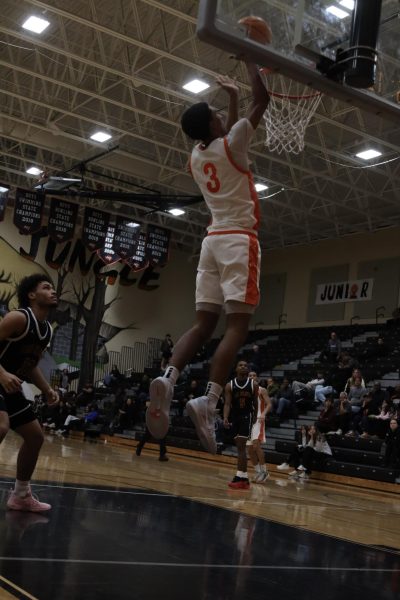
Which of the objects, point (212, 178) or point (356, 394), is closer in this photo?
point (212, 178)

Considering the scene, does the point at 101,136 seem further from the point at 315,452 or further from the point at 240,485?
the point at 240,485

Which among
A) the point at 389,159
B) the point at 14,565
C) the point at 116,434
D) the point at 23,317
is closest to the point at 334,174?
the point at 389,159

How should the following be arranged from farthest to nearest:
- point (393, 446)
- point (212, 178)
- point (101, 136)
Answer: point (101, 136) → point (393, 446) → point (212, 178)

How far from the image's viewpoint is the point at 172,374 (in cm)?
375

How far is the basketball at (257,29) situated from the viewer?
383 cm

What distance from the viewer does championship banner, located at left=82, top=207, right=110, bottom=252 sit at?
21250mm

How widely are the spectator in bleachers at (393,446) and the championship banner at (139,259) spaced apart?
35.2ft

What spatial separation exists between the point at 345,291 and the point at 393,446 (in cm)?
1251

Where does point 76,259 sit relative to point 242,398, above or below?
above

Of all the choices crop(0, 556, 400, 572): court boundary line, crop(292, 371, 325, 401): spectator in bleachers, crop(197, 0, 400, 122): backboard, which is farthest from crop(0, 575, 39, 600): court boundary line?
crop(292, 371, 325, 401): spectator in bleachers

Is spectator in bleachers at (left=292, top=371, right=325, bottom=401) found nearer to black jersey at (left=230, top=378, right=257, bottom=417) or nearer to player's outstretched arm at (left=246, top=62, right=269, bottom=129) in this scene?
black jersey at (left=230, top=378, right=257, bottom=417)

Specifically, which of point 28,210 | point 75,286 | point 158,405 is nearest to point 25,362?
point 158,405

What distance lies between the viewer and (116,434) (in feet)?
69.5

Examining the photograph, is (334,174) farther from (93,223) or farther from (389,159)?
(93,223)
